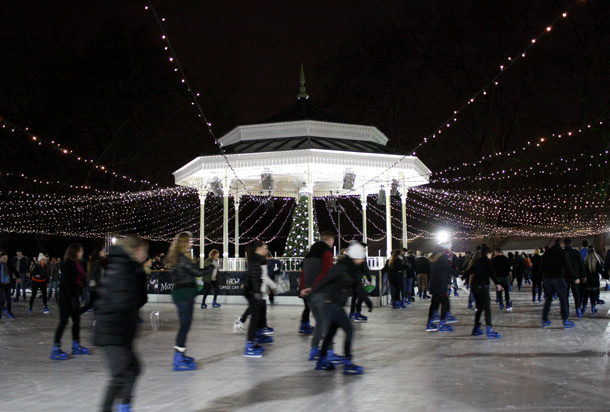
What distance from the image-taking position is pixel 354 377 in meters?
6.71

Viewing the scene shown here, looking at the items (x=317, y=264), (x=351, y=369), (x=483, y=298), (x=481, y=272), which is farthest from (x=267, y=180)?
(x=351, y=369)

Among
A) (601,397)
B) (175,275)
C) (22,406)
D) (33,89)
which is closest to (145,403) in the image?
(22,406)

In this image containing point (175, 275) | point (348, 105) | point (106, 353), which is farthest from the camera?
point (348, 105)

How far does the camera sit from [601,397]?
18.2 ft

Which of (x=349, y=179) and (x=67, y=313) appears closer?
(x=67, y=313)

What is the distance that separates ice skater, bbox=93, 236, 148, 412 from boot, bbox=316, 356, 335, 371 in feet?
9.92

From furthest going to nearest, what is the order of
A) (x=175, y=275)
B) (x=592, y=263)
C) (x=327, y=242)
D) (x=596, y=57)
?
(x=596, y=57), (x=592, y=263), (x=327, y=242), (x=175, y=275)

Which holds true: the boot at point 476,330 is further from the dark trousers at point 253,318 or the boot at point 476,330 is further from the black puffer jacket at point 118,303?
the black puffer jacket at point 118,303

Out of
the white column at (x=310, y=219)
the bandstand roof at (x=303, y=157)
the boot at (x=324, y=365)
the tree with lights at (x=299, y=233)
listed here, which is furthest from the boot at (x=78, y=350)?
the tree with lights at (x=299, y=233)

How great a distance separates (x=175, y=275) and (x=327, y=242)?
1.95 m

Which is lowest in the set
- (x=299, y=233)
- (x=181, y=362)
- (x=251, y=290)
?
(x=181, y=362)

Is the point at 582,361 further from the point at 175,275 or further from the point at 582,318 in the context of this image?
the point at 582,318

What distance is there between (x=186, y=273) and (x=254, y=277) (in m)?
1.43

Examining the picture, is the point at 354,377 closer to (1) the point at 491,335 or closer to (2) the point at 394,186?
(1) the point at 491,335
